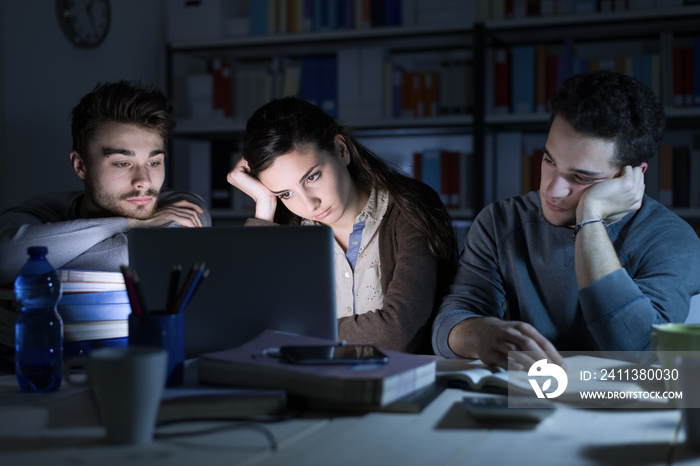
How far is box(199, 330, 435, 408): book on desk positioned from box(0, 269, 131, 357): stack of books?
30 centimetres

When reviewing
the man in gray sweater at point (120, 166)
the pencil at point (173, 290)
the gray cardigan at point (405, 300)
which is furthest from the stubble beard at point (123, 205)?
the pencil at point (173, 290)

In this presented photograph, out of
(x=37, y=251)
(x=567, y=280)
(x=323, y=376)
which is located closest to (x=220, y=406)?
(x=323, y=376)

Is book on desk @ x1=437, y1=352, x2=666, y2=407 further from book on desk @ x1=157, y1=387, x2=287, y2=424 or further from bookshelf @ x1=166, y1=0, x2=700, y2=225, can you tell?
bookshelf @ x1=166, y1=0, x2=700, y2=225

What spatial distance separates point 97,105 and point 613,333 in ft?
4.46

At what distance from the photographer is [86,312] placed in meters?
1.10

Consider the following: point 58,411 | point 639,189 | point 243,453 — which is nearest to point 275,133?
point 639,189

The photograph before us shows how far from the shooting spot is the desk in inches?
25.4

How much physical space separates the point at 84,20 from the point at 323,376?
8.80ft

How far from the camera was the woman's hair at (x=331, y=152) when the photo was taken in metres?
1.59

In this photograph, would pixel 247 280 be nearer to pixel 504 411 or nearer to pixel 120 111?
pixel 504 411

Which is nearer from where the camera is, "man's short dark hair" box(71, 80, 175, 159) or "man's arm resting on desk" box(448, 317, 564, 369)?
"man's arm resting on desk" box(448, 317, 564, 369)

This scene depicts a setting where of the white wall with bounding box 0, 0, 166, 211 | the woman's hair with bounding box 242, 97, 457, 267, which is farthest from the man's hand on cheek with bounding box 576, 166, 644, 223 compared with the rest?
the white wall with bounding box 0, 0, 166, 211

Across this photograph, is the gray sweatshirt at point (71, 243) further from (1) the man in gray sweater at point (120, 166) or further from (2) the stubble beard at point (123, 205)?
(2) the stubble beard at point (123, 205)

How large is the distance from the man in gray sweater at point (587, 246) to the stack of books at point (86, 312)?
0.57 metres
